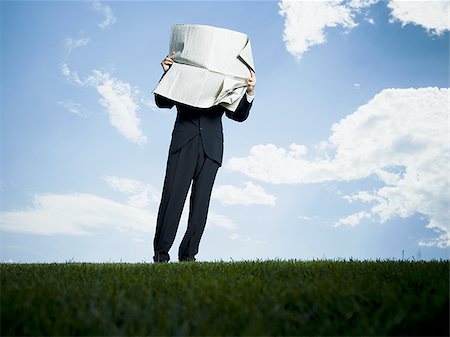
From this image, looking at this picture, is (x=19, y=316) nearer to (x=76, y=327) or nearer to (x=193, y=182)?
(x=76, y=327)

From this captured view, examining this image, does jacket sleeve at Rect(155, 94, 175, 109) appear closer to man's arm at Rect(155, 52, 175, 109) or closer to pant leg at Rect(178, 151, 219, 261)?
man's arm at Rect(155, 52, 175, 109)

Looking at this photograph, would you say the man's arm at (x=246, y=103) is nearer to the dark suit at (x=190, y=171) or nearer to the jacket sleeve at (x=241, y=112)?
the jacket sleeve at (x=241, y=112)

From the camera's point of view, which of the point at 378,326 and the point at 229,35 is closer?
the point at 378,326

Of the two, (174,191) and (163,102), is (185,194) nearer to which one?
(174,191)

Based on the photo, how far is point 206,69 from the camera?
19.7ft

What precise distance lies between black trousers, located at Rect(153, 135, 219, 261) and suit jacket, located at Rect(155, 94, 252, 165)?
0.06 metres

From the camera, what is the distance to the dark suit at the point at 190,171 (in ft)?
19.7

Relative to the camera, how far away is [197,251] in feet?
20.8

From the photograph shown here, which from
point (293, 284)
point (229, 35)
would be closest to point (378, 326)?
point (293, 284)

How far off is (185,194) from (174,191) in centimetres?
14

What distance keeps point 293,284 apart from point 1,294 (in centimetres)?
182

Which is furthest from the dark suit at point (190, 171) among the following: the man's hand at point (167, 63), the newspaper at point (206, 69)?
the man's hand at point (167, 63)

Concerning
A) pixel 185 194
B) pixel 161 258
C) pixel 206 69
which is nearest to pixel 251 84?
pixel 206 69

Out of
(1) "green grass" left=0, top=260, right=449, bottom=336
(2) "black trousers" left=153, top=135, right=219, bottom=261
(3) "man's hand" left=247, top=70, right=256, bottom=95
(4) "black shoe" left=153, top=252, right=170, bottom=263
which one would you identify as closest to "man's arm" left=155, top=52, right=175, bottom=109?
(2) "black trousers" left=153, top=135, right=219, bottom=261
